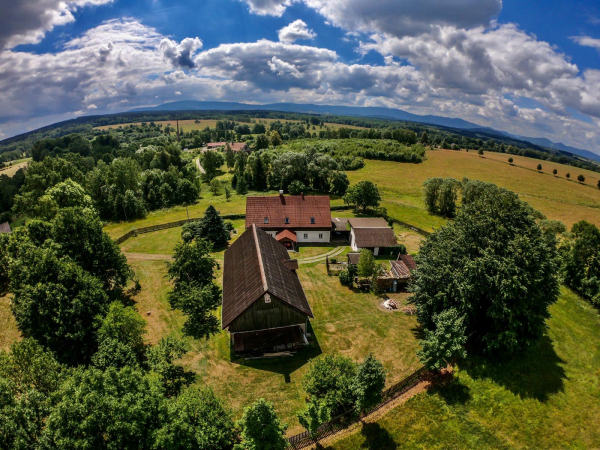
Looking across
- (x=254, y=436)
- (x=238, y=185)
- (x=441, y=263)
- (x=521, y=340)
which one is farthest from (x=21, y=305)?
(x=238, y=185)

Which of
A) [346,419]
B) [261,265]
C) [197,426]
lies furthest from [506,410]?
[261,265]

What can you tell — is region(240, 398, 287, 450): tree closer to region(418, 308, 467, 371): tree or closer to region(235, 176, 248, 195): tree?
region(418, 308, 467, 371): tree

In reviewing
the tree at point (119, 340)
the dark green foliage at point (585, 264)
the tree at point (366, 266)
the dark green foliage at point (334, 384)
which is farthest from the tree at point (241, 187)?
the dark green foliage at point (585, 264)

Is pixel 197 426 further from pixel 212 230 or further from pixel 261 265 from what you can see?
pixel 212 230

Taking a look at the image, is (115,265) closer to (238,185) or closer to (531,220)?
(531,220)

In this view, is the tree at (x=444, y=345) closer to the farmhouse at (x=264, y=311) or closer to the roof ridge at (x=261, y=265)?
the farmhouse at (x=264, y=311)

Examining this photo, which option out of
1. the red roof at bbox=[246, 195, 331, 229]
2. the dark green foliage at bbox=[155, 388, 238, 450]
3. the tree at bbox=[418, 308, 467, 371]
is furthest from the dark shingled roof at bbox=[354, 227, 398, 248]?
the dark green foliage at bbox=[155, 388, 238, 450]
